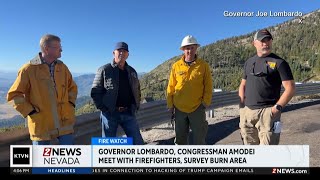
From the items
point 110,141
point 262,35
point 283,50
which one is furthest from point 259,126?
point 283,50

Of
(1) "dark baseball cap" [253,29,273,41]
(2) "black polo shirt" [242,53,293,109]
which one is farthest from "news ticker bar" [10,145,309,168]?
(1) "dark baseball cap" [253,29,273,41]

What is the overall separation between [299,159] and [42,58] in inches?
120

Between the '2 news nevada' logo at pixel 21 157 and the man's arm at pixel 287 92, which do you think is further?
the man's arm at pixel 287 92

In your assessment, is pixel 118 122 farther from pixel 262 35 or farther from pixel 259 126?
pixel 262 35

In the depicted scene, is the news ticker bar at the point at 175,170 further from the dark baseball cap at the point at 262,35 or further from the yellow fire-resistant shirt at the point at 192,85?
the yellow fire-resistant shirt at the point at 192,85

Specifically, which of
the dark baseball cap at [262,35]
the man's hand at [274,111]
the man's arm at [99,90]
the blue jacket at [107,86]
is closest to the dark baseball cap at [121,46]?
the blue jacket at [107,86]

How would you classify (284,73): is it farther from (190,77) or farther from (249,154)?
(190,77)

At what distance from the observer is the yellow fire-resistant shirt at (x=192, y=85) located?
214 inches

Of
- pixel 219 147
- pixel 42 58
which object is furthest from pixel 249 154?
pixel 42 58

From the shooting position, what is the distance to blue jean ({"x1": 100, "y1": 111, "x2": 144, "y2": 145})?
5199 mm

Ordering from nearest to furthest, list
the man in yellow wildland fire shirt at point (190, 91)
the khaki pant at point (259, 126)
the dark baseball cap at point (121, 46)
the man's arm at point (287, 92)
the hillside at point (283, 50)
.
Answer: the man's arm at point (287, 92)
the khaki pant at point (259, 126)
the dark baseball cap at point (121, 46)
the man in yellow wildland fire shirt at point (190, 91)
the hillside at point (283, 50)

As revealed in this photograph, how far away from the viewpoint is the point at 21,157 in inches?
158

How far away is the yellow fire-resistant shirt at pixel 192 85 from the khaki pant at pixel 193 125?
0.09 m

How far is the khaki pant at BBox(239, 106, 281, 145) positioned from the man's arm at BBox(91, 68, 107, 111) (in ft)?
6.39
